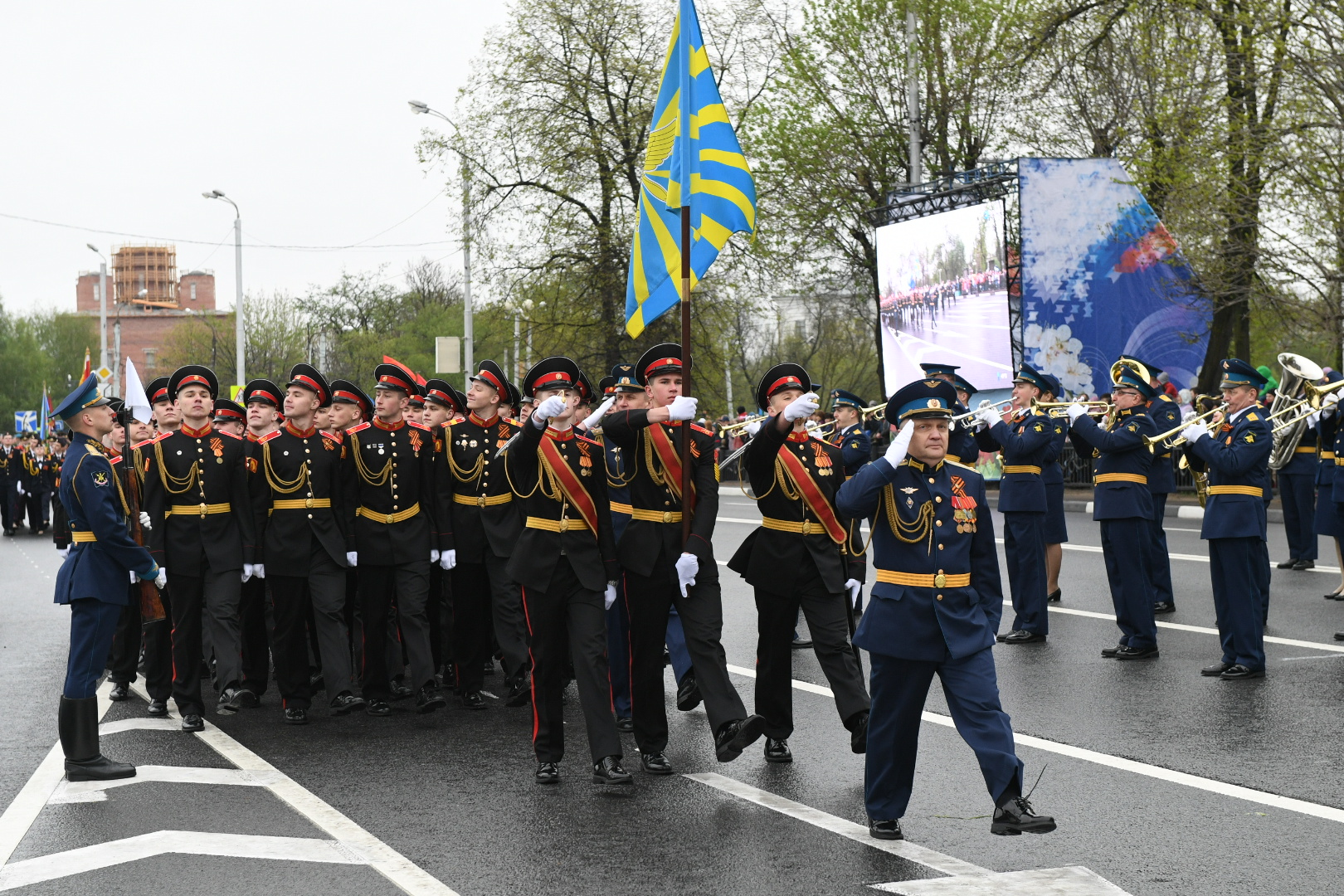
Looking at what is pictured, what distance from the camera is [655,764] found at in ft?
23.4

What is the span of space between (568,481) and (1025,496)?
18.1 feet

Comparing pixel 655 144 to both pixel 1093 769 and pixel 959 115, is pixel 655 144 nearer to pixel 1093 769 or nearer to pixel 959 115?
pixel 1093 769

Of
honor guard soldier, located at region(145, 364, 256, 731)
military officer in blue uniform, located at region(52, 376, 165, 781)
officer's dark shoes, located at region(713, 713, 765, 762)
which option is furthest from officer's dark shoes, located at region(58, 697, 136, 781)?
officer's dark shoes, located at region(713, 713, 765, 762)

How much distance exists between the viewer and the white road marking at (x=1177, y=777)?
6.14 metres

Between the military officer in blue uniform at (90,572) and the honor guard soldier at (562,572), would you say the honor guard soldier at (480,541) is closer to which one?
the honor guard soldier at (562,572)

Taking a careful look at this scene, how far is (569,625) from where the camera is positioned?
714 cm

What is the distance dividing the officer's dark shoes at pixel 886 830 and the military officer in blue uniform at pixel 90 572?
3856 millimetres

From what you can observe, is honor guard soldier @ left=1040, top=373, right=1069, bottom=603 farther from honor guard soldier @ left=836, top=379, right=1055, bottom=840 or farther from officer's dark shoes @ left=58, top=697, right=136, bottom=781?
officer's dark shoes @ left=58, top=697, right=136, bottom=781

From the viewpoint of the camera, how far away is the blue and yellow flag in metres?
7.63

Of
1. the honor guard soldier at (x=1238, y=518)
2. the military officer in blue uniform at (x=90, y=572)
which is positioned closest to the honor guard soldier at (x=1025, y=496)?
the honor guard soldier at (x=1238, y=518)

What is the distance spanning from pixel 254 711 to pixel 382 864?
12.7ft

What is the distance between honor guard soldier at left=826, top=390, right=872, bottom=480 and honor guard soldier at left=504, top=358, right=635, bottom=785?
→ 3893 millimetres

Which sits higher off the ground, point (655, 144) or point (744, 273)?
point (744, 273)

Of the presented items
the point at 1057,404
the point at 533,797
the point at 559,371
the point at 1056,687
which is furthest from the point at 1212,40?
the point at 533,797
